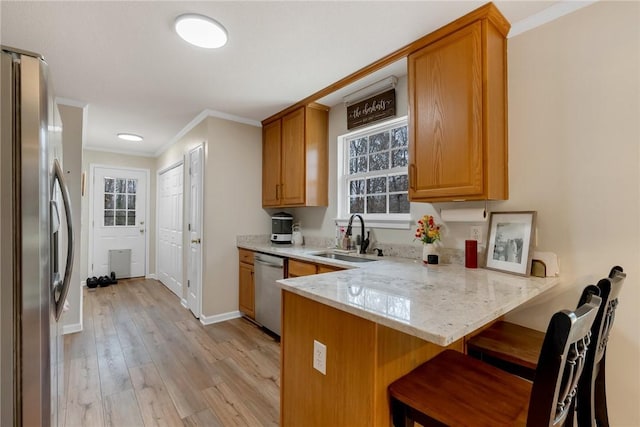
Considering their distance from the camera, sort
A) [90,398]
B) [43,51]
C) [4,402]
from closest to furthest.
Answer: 1. [4,402]
2. [90,398]
3. [43,51]

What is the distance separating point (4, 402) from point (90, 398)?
1386 mm

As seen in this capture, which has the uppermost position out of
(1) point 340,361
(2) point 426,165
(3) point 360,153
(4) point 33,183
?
(3) point 360,153

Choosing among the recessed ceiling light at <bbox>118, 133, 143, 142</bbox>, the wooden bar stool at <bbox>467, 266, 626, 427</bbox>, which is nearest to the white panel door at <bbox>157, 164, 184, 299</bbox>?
the recessed ceiling light at <bbox>118, 133, 143, 142</bbox>

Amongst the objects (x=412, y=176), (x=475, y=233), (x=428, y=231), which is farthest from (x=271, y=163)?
(x=475, y=233)

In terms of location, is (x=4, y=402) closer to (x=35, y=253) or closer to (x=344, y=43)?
(x=35, y=253)

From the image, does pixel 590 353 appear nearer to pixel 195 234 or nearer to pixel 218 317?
pixel 218 317

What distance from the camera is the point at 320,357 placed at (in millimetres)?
1204

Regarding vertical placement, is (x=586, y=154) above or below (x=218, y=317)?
above

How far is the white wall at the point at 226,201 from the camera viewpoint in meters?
3.27

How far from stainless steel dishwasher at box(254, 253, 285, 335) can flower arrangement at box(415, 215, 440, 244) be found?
1311mm

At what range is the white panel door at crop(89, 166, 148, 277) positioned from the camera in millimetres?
5031

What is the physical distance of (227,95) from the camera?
285 centimetres

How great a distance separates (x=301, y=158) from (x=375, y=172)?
0.81 m

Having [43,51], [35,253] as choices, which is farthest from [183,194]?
[35,253]
